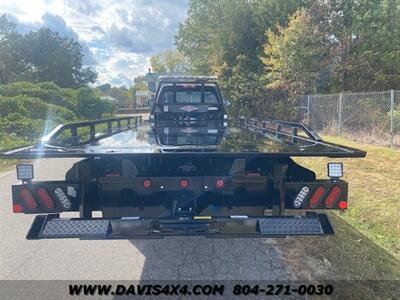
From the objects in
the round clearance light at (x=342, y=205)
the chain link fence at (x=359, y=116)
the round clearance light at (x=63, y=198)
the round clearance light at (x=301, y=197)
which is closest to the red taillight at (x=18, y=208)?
the round clearance light at (x=63, y=198)

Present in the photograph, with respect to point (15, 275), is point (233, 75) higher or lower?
higher

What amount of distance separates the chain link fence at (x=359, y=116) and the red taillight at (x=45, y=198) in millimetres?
10377

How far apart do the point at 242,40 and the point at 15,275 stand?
73.4 feet

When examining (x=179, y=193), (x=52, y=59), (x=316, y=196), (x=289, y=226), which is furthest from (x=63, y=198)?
(x=52, y=59)

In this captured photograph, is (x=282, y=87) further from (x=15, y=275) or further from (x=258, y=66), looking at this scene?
(x=15, y=275)

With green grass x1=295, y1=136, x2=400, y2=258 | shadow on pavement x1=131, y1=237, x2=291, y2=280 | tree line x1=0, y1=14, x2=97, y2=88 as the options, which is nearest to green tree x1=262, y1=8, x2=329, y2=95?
green grass x1=295, y1=136, x2=400, y2=258

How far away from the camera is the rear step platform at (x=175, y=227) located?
3.00 m

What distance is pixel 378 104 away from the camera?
1377 centimetres

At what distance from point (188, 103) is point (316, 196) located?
15.4 ft

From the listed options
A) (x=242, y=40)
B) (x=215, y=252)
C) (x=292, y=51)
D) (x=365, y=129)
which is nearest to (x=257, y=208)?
(x=215, y=252)

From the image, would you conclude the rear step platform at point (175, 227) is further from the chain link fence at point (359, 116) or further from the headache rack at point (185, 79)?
the chain link fence at point (359, 116)

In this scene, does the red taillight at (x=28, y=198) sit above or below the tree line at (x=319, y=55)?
below

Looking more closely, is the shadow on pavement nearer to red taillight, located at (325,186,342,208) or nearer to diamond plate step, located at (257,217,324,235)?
diamond plate step, located at (257,217,324,235)

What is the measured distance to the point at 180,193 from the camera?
339 centimetres
